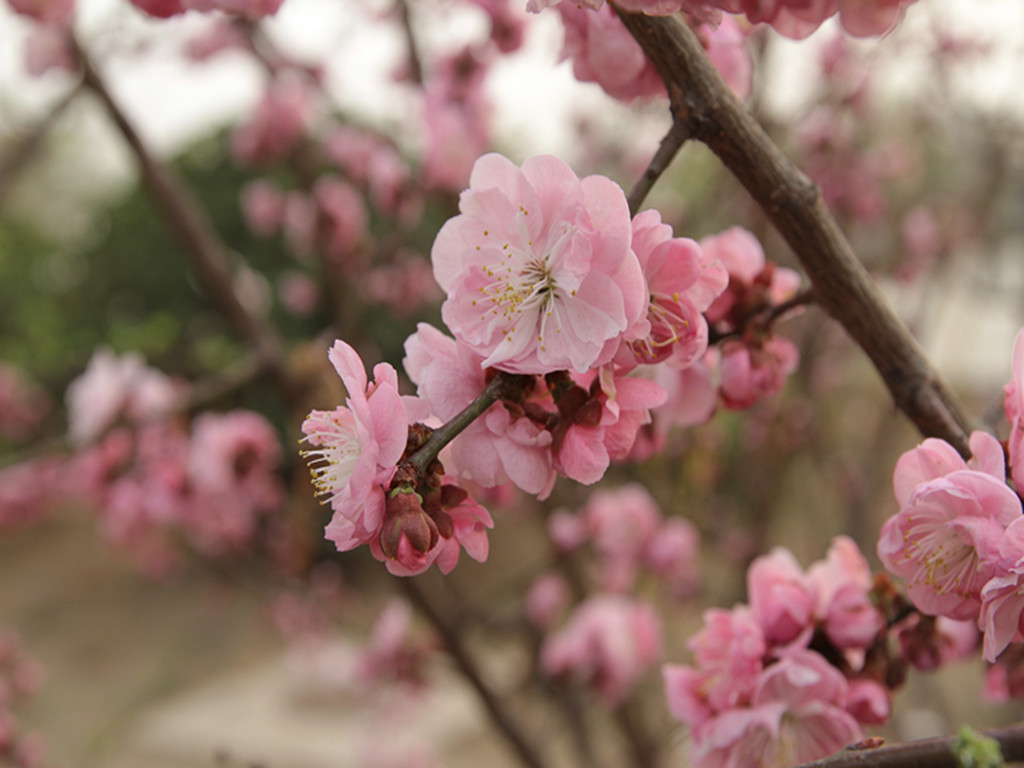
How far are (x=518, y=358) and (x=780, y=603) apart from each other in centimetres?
42

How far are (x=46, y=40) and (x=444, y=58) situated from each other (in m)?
0.94

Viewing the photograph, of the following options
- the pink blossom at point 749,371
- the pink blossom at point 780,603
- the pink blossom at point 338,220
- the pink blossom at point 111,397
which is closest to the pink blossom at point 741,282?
the pink blossom at point 749,371

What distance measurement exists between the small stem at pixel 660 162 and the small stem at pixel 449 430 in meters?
0.17

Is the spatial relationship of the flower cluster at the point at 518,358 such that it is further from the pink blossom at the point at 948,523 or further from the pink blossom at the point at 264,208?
the pink blossom at the point at 264,208

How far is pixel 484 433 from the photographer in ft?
1.81

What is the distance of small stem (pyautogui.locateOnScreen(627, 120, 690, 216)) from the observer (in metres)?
0.56

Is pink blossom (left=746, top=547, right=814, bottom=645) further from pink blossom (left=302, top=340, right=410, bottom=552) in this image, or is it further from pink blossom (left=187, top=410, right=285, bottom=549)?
pink blossom (left=187, top=410, right=285, bottom=549)

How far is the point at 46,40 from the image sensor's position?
66.4 inches

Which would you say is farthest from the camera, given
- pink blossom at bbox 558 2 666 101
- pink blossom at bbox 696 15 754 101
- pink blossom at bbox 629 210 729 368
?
pink blossom at bbox 696 15 754 101

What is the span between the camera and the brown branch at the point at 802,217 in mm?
600

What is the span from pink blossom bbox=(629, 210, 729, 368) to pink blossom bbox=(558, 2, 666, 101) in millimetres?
183

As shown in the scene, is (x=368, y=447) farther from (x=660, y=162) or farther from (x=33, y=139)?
(x=33, y=139)

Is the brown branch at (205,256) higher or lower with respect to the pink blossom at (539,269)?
higher

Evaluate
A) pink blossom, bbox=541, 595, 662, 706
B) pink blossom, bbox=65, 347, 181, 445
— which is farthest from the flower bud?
pink blossom, bbox=541, 595, 662, 706
